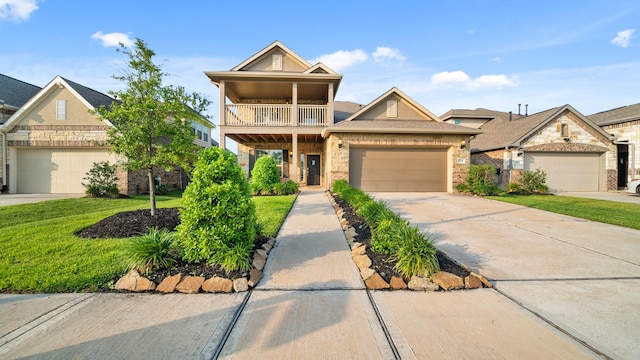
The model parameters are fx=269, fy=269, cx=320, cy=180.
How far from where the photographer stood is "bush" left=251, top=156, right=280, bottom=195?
38.0 ft

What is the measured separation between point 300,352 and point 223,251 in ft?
6.01

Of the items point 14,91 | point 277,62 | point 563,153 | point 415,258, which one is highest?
point 277,62

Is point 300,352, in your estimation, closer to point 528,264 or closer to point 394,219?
point 394,219

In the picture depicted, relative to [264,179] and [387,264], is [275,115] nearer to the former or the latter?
[264,179]

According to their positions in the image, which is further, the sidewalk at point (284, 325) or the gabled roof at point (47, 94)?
the gabled roof at point (47, 94)

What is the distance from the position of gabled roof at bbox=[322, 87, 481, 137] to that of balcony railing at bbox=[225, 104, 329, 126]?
137cm

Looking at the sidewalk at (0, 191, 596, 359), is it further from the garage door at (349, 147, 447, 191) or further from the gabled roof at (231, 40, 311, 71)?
the gabled roof at (231, 40, 311, 71)

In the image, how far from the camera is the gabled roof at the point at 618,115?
1538 centimetres

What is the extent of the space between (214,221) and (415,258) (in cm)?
265

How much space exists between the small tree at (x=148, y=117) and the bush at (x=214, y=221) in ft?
7.28

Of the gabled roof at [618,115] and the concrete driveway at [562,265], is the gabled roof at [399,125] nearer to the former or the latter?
the concrete driveway at [562,265]

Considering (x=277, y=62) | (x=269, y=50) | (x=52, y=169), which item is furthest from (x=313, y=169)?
(x=52, y=169)

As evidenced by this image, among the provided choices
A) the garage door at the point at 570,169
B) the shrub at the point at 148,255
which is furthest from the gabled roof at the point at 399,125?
the shrub at the point at 148,255

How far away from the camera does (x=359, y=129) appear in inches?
496
